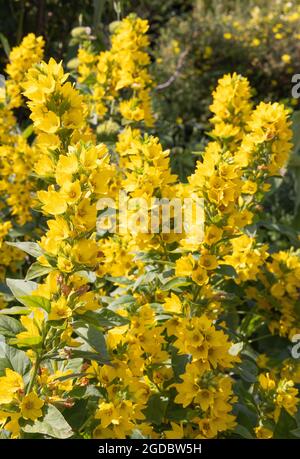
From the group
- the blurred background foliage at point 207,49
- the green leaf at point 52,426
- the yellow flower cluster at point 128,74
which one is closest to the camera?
the green leaf at point 52,426

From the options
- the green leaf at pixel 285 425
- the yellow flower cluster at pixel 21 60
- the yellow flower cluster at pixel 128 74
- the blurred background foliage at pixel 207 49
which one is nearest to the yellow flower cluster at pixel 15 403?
the green leaf at pixel 285 425

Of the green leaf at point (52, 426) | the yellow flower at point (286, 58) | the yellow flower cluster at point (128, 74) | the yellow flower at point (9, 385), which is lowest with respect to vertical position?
the green leaf at point (52, 426)

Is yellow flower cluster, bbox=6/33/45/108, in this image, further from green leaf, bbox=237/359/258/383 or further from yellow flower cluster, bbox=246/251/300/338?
green leaf, bbox=237/359/258/383

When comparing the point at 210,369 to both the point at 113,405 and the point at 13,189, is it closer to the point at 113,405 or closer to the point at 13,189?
the point at 113,405

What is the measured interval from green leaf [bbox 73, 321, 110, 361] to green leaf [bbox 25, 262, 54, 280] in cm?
12

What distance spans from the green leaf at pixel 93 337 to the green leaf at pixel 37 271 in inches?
4.8

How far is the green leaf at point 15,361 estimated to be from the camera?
3.91 feet

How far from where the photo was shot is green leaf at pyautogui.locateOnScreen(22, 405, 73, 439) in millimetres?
1068

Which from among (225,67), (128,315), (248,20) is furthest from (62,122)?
(248,20)

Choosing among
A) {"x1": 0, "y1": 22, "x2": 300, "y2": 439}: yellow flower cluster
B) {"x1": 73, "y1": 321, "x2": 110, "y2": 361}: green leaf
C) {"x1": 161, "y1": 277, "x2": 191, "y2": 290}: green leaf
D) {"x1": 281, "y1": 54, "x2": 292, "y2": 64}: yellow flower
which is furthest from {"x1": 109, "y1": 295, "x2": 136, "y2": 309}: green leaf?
{"x1": 281, "y1": 54, "x2": 292, "y2": 64}: yellow flower

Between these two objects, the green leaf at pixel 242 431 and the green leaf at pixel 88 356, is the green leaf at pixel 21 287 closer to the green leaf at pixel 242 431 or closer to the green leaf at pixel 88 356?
the green leaf at pixel 88 356

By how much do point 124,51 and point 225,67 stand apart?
154 inches

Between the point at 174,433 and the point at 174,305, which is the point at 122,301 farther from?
the point at 174,433

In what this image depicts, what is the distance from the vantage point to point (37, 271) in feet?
3.92
